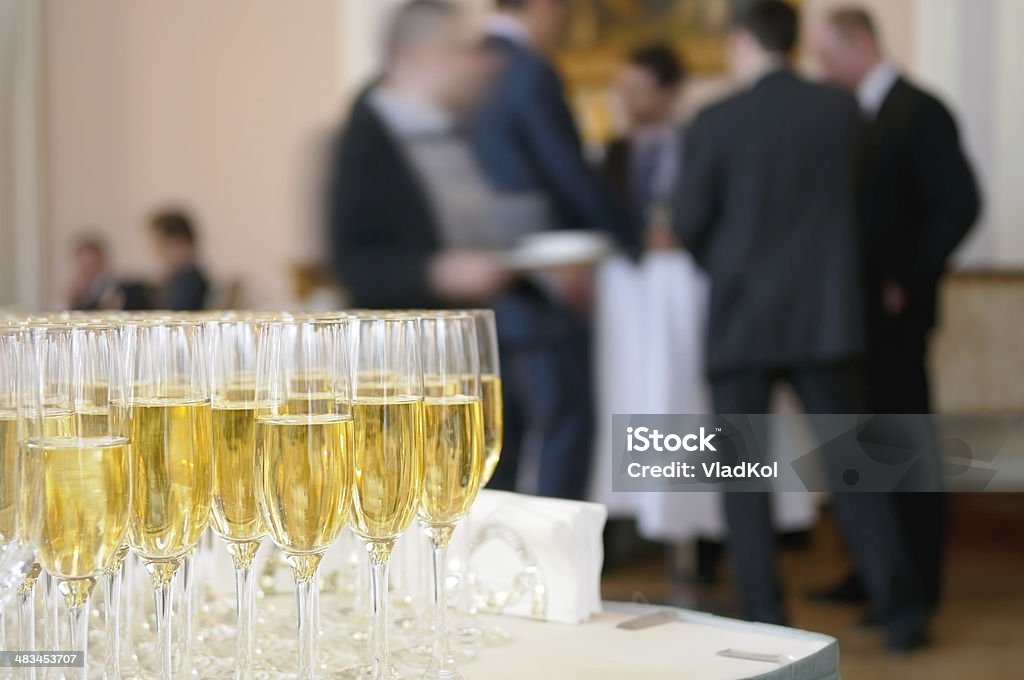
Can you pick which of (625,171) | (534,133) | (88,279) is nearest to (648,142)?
(625,171)

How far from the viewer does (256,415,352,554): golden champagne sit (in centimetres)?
83

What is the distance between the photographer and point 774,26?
3.25 m

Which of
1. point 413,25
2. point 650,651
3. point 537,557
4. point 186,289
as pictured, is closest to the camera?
point 650,651

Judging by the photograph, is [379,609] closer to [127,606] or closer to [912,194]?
[127,606]

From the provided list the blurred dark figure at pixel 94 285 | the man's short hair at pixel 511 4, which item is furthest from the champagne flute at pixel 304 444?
the blurred dark figure at pixel 94 285

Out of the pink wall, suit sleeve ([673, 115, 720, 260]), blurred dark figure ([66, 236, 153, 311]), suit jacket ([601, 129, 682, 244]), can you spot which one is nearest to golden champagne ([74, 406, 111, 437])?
suit sleeve ([673, 115, 720, 260])

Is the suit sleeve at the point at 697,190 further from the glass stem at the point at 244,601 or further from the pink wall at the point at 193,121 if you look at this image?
the pink wall at the point at 193,121

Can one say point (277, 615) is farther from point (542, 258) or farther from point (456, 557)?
point (542, 258)

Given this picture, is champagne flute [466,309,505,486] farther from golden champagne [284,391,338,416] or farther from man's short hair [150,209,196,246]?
man's short hair [150,209,196,246]

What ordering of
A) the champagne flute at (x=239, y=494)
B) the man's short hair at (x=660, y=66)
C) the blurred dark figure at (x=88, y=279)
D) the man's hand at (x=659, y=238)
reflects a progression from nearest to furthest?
the champagne flute at (x=239, y=494) → the man's hand at (x=659, y=238) → the man's short hair at (x=660, y=66) → the blurred dark figure at (x=88, y=279)

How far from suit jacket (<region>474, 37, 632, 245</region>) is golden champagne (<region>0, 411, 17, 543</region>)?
2.93 metres

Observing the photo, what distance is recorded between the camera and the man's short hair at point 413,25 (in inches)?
138

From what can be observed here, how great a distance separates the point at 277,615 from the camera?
115 cm

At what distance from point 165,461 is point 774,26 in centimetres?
269
